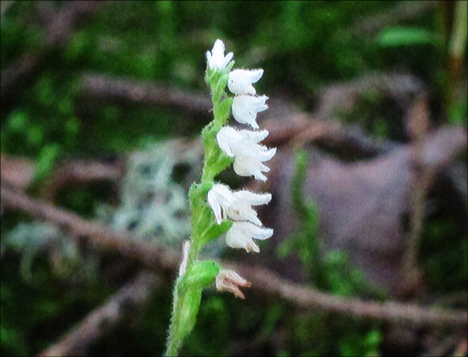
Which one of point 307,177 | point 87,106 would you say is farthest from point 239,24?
point 307,177

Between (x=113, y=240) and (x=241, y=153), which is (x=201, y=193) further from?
(x=113, y=240)

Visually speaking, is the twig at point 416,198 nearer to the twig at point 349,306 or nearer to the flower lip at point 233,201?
the twig at point 349,306

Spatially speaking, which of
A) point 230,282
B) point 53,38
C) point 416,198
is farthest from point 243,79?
point 53,38

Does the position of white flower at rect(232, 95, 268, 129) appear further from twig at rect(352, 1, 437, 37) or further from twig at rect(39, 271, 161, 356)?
twig at rect(352, 1, 437, 37)

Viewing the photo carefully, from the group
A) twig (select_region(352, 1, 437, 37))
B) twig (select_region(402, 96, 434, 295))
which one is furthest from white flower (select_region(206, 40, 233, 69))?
twig (select_region(352, 1, 437, 37))

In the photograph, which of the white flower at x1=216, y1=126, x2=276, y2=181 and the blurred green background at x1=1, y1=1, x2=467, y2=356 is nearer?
the white flower at x1=216, y1=126, x2=276, y2=181

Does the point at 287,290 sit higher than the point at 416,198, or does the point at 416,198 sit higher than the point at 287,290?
the point at 416,198

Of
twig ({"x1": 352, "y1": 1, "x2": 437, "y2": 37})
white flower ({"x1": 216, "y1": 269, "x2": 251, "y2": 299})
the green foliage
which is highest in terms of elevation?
twig ({"x1": 352, "y1": 1, "x2": 437, "y2": 37})

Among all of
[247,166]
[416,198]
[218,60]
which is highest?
[416,198]
